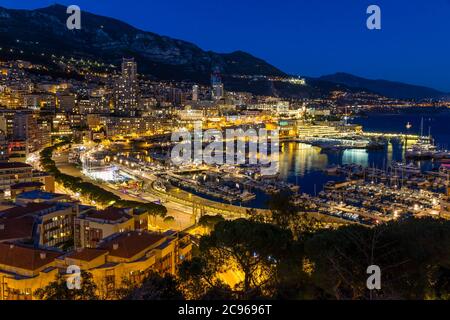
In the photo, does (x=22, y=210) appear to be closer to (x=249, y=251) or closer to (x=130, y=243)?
(x=130, y=243)

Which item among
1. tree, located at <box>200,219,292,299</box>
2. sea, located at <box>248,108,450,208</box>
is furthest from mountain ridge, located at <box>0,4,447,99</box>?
tree, located at <box>200,219,292,299</box>

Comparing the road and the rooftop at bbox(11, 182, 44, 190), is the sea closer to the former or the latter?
the road

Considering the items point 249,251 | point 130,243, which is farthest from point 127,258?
point 249,251

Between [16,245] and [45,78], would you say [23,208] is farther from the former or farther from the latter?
[45,78]

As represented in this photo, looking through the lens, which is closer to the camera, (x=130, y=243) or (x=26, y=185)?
(x=130, y=243)

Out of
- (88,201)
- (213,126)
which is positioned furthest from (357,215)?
(213,126)

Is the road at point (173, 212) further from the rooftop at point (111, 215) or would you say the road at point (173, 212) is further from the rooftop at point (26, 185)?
the rooftop at point (26, 185)
